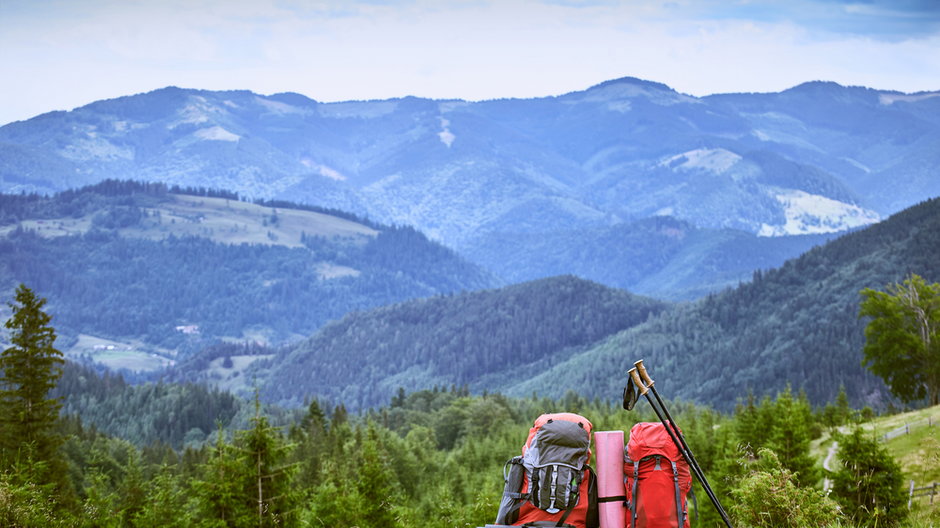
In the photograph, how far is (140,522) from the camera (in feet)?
91.5

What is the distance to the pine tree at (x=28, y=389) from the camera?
37062mm

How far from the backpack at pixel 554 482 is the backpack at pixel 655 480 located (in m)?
0.48

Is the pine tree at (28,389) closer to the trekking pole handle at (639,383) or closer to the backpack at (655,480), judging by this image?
the backpack at (655,480)

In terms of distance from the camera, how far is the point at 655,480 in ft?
32.8

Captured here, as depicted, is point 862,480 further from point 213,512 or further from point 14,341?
point 14,341

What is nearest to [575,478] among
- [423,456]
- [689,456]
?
[689,456]

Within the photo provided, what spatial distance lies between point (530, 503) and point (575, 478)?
62 cm

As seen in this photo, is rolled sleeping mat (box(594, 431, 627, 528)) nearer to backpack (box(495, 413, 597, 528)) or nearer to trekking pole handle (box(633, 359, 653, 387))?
backpack (box(495, 413, 597, 528))

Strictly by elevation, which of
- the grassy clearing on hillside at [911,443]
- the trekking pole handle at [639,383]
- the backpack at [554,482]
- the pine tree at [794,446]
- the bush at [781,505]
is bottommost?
the grassy clearing on hillside at [911,443]

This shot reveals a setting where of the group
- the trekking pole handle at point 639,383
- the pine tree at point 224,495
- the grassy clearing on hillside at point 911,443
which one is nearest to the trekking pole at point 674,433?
the trekking pole handle at point 639,383

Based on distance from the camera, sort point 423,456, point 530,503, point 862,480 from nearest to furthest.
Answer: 1. point 530,503
2. point 862,480
3. point 423,456

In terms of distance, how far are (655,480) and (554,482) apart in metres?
1.15

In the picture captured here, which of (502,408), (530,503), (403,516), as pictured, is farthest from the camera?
(502,408)

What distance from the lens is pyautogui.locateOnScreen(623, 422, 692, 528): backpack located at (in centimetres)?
995
